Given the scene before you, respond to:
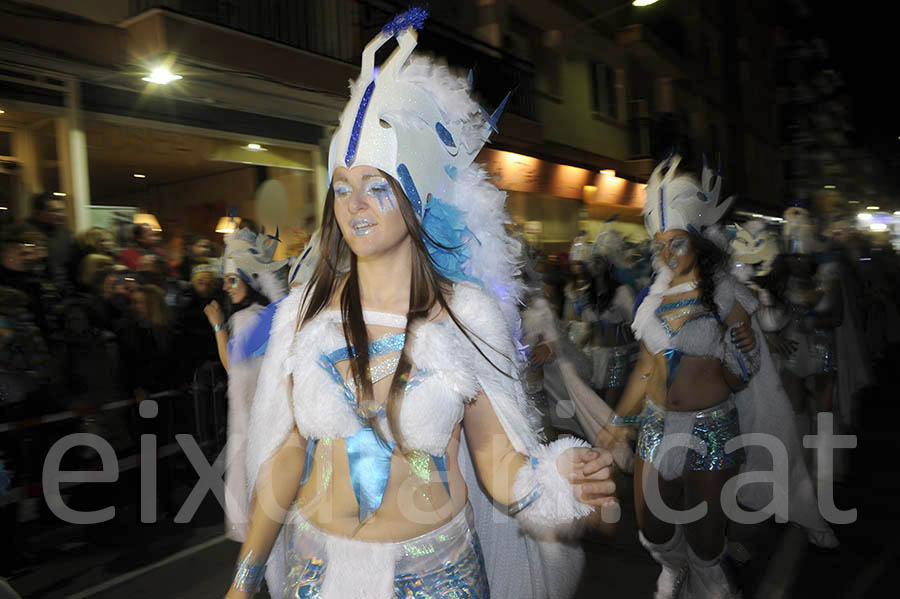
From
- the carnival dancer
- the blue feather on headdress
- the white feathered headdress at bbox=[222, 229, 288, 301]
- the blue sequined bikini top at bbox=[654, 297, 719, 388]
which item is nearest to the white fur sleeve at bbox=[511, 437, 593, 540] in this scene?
the blue feather on headdress

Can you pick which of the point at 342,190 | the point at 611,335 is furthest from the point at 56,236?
the point at 611,335

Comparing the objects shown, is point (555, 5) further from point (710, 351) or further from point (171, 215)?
point (710, 351)

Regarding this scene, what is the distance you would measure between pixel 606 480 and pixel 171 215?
8543 millimetres

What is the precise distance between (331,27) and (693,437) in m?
9.24

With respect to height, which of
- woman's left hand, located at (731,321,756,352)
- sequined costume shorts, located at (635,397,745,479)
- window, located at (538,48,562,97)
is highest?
window, located at (538,48,562,97)

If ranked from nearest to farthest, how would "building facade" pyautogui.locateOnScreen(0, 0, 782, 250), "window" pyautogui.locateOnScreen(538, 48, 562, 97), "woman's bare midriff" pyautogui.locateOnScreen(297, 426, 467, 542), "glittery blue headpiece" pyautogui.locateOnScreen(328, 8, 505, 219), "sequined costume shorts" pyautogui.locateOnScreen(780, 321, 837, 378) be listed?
"woman's bare midriff" pyautogui.locateOnScreen(297, 426, 467, 542) < "glittery blue headpiece" pyautogui.locateOnScreen(328, 8, 505, 219) < "sequined costume shorts" pyautogui.locateOnScreen(780, 321, 837, 378) < "building facade" pyautogui.locateOnScreen(0, 0, 782, 250) < "window" pyautogui.locateOnScreen(538, 48, 562, 97)

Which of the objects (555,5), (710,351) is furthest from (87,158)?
(555,5)

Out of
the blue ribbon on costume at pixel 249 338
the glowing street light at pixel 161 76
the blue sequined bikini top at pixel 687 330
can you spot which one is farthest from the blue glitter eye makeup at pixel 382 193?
the glowing street light at pixel 161 76

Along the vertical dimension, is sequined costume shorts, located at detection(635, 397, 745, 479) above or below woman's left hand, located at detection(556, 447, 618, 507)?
below

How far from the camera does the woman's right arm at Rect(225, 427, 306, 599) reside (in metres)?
1.87

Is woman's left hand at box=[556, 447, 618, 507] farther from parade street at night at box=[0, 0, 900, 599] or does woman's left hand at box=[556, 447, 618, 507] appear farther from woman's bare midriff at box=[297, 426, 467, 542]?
woman's bare midriff at box=[297, 426, 467, 542]

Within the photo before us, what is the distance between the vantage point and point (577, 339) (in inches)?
312

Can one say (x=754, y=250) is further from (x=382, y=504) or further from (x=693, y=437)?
(x=382, y=504)

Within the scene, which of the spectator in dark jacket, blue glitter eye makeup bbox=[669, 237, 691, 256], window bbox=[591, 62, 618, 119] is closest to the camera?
blue glitter eye makeup bbox=[669, 237, 691, 256]
